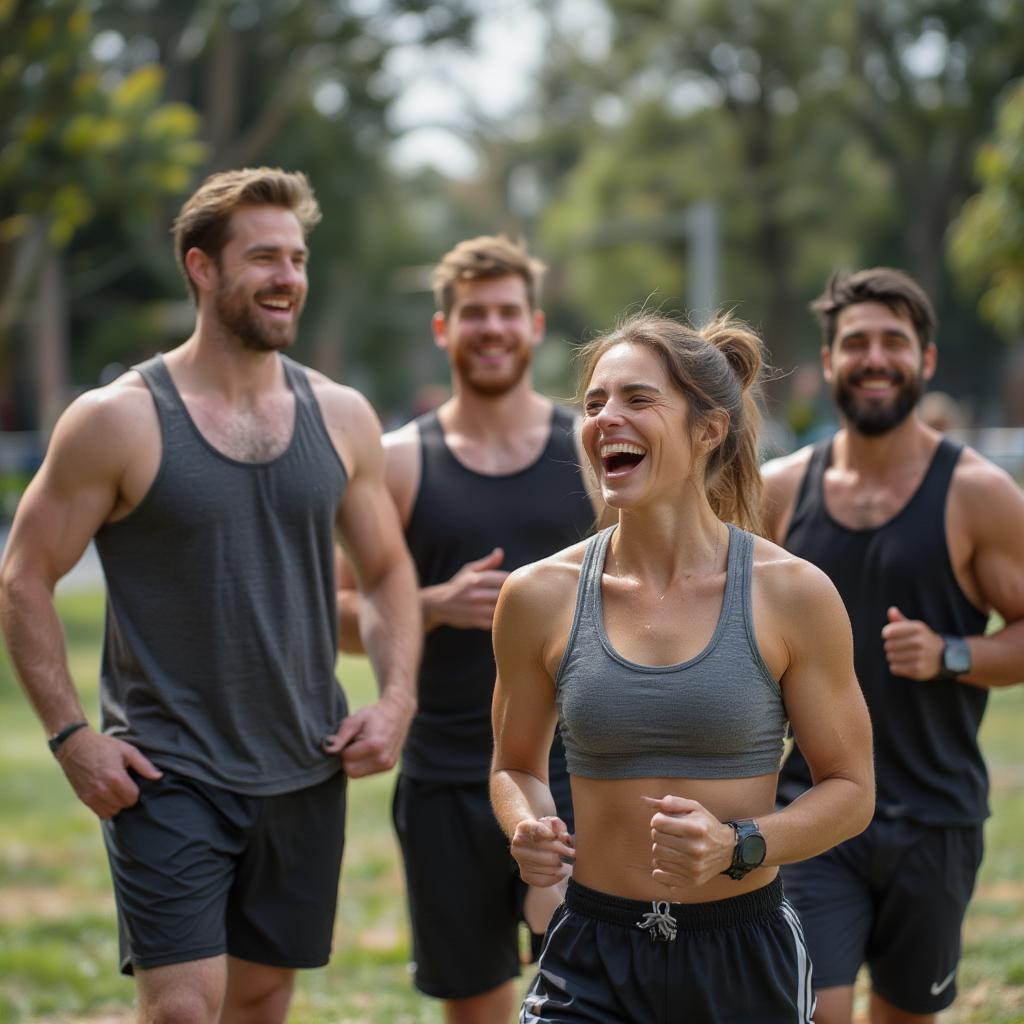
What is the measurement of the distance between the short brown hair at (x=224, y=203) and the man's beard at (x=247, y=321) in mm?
148

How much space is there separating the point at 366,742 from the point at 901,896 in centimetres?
168

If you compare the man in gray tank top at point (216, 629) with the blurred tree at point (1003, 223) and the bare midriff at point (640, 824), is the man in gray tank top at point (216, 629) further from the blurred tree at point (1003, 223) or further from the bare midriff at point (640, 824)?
the blurred tree at point (1003, 223)

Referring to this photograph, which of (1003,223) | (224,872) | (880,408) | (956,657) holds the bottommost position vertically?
(224,872)

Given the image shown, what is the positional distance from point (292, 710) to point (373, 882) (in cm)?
454

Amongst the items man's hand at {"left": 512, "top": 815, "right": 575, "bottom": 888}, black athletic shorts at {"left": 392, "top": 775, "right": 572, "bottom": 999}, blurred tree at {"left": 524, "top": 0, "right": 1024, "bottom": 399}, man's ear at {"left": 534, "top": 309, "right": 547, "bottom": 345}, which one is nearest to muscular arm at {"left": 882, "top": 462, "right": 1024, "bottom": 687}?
black athletic shorts at {"left": 392, "top": 775, "right": 572, "bottom": 999}

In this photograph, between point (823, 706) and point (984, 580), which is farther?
point (984, 580)

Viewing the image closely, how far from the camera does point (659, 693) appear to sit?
3.23 meters

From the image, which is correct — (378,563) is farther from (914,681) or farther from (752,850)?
(752,850)

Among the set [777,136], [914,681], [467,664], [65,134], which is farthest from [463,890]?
[777,136]

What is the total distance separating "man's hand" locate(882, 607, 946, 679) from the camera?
15.1ft

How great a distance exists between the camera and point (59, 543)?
4.38 metres

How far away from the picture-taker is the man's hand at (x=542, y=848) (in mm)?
3209

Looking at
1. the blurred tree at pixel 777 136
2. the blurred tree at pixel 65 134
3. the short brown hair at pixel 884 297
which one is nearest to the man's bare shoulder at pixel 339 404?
the short brown hair at pixel 884 297

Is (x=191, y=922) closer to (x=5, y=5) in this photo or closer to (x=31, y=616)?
(x=31, y=616)
